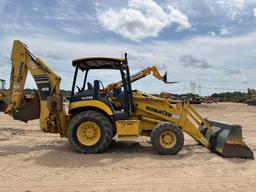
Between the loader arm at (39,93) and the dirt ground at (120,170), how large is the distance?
0.86 metres

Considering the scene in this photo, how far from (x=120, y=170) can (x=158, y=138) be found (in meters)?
2.07

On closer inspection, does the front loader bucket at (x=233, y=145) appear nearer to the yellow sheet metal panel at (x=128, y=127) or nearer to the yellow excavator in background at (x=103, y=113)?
the yellow excavator in background at (x=103, y=113)

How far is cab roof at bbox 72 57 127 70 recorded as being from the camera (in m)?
10.3

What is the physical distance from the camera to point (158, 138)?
33.1 feet

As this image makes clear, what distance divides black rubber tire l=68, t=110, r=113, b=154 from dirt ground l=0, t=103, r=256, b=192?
0.85ft

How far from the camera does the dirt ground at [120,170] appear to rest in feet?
23.1

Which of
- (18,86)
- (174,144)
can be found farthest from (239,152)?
(18,86)

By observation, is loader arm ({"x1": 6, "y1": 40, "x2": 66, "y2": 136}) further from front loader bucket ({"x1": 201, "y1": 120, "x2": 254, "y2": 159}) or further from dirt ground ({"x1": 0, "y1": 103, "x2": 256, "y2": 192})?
front loader bucket ({"x1": 201, "y1": 120, "x2": 254, "y2": 159})

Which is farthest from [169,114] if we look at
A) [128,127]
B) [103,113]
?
[103,113]

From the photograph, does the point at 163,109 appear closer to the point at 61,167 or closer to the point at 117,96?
the point at 117,96

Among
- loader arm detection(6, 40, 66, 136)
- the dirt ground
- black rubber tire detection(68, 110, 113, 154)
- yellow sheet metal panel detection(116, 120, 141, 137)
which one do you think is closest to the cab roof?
loader arm detection(6, 40, 66, 136)

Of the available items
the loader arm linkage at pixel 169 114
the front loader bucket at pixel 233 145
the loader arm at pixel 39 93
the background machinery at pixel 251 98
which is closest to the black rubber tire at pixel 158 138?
the loader arm linkage at pixel 169 114

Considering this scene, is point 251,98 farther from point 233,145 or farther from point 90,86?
point 90,86

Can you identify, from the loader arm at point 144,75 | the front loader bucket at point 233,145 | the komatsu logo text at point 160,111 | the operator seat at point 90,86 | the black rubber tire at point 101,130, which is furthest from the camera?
the loader arm at point 144,75
